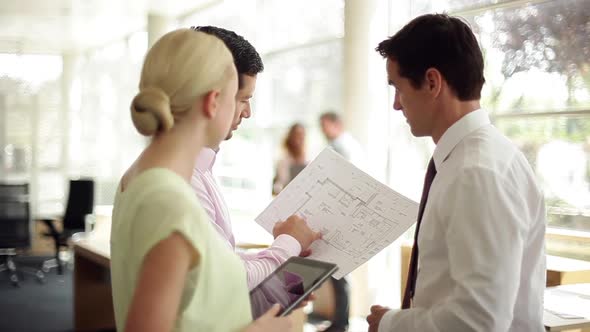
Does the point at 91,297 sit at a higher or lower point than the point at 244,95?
lower

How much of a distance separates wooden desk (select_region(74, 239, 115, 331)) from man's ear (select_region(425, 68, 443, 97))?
4407 mm

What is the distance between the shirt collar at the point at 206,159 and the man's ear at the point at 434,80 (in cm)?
59

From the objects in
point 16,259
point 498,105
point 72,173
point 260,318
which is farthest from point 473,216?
point 72,173

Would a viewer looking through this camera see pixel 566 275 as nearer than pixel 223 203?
No

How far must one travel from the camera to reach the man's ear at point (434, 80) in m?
1.51

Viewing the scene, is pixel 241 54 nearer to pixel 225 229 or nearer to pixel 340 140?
pixel 225 229

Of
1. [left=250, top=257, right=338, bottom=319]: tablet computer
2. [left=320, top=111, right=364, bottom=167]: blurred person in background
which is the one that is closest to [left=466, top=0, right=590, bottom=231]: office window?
[left=320, top=111, right=364, bottom=167]: blurred person in background

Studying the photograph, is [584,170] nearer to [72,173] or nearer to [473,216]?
[473,216]

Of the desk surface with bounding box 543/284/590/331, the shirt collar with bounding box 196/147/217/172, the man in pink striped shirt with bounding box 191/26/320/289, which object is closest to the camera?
the man in pink striped shirt with bounding box 191/26/320/289

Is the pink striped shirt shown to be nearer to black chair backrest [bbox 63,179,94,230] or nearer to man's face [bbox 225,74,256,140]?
man's face [bbox 225,74,256,140]

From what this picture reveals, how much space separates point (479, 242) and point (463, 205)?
0.08 metres

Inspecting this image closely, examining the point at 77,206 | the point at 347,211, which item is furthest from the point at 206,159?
the point at 77,206

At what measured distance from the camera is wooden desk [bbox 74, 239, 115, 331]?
5.54 m

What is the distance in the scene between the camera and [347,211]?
5.63 feet
